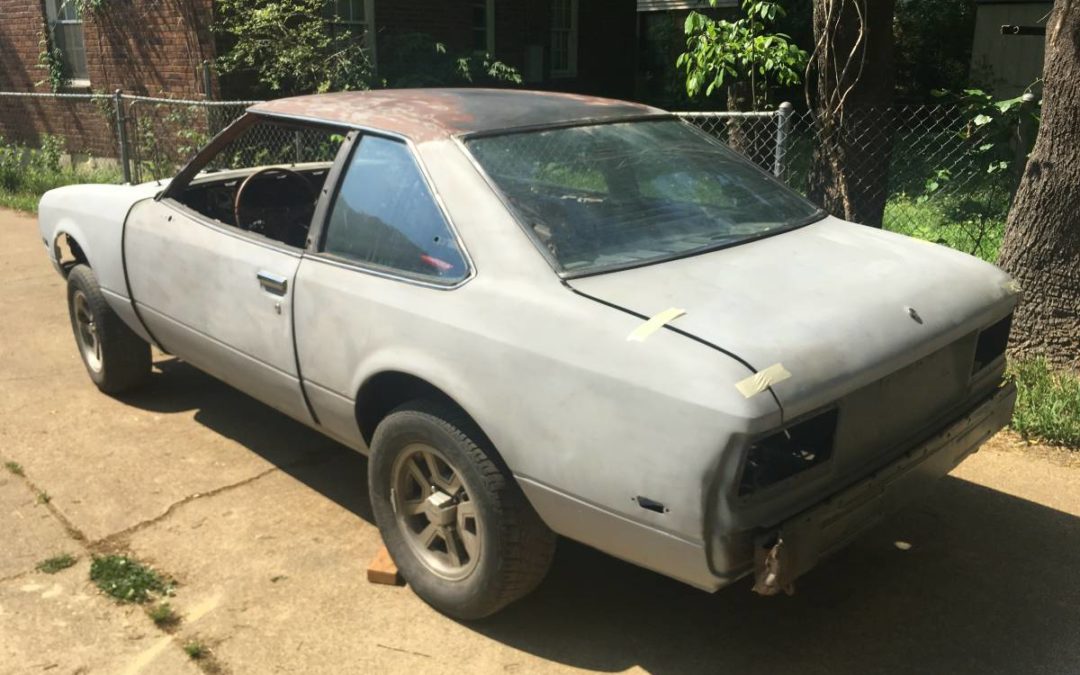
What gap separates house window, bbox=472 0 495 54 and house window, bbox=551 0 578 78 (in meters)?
2.09

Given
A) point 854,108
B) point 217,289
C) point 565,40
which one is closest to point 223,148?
point 217,289

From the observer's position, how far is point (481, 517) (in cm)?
292

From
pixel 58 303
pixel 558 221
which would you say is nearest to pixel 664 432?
pixel 558 221

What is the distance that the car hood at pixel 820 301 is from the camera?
2.51m

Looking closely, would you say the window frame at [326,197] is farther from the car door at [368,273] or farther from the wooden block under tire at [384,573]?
the wooden block under tire at [384,573]

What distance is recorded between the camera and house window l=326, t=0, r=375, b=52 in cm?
1198

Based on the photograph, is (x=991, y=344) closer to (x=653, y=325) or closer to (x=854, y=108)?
(x=653, y=325)

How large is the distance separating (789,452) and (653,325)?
0.50 m

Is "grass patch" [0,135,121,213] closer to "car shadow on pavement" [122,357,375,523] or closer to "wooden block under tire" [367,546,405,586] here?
"car shadow on pavement" [122,357,375,523]

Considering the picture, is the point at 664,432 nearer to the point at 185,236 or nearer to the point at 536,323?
the point at 536,323

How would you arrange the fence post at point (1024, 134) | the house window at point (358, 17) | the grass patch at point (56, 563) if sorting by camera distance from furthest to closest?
the house window at point (358, 17) < the fence post at point (1024, 134) < the grass patch at point (56, 563)

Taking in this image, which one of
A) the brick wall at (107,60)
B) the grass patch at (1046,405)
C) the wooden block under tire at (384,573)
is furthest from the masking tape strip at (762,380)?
the brick wall at (107,60)

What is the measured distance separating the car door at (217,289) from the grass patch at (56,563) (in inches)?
36.9

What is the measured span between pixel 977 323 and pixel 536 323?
1459 millimetres
